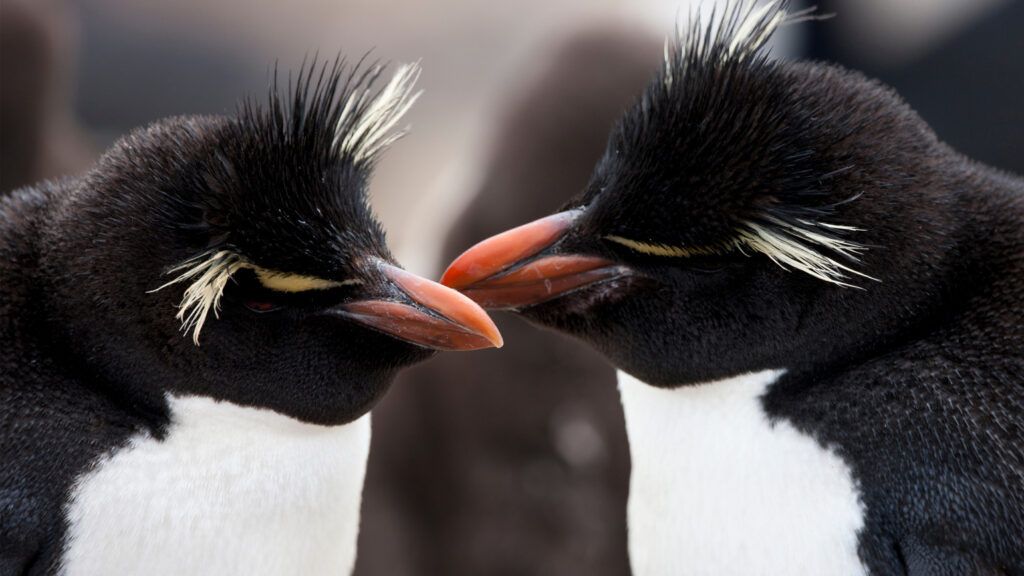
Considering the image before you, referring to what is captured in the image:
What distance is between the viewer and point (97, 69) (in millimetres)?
5395

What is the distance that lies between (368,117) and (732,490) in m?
0.61

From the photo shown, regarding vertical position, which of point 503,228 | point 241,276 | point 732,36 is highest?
point 732,36

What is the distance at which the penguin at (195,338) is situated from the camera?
1.24 meters

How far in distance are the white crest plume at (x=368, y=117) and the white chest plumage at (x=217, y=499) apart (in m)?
0.33

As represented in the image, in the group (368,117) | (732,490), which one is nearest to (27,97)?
(368,117)

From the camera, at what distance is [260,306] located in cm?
130

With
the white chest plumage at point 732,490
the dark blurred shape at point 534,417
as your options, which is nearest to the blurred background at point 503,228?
the dark blurred shape at point 534,417

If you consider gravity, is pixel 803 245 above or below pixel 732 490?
above

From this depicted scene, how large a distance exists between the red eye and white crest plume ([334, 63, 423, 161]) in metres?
0.21

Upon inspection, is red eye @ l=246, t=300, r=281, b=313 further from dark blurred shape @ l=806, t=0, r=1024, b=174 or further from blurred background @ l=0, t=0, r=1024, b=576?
dark blurred shape @ l=806, t=0, r=1024, b=174

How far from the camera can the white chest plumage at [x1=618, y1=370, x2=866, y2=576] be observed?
1.26 m

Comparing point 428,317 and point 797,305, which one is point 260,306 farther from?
point 797,305

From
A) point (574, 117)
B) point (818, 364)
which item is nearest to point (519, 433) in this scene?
point (574, 117)

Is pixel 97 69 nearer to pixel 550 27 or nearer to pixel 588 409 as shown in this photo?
pixel 550 27
